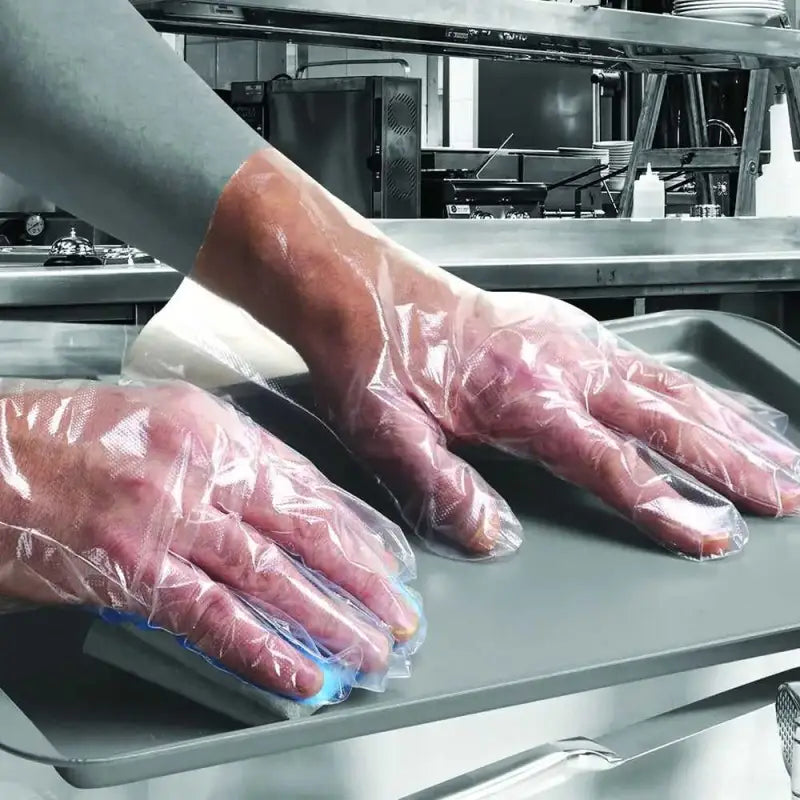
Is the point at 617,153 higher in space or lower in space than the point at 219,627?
higher

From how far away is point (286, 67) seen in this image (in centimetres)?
880

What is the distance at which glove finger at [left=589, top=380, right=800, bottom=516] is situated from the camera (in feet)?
1.88

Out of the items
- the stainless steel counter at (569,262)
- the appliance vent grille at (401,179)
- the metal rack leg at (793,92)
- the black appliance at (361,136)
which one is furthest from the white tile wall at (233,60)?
the stainless steel counter at (569,262)

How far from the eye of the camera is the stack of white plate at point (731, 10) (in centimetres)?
202

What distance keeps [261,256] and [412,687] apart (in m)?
0.30

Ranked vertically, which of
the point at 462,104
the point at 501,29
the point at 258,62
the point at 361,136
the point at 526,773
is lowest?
the point at 526,773

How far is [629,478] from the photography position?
55cm

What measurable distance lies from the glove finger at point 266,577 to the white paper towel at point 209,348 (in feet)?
0.71

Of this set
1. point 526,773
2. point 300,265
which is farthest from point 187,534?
point 300,265

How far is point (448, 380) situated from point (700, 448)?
13 centimetres

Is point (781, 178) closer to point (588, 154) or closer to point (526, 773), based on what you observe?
point (526, 773)

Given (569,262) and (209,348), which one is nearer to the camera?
(209,348)

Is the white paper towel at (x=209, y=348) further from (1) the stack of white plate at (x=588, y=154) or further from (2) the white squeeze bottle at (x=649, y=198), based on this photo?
(1) the stack of white plate at (x=588, y=154)

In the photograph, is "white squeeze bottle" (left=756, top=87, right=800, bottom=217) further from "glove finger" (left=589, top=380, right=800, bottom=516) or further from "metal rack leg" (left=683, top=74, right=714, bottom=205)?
"glove finger" (left=589, top=380, right=800, bottom=516)
